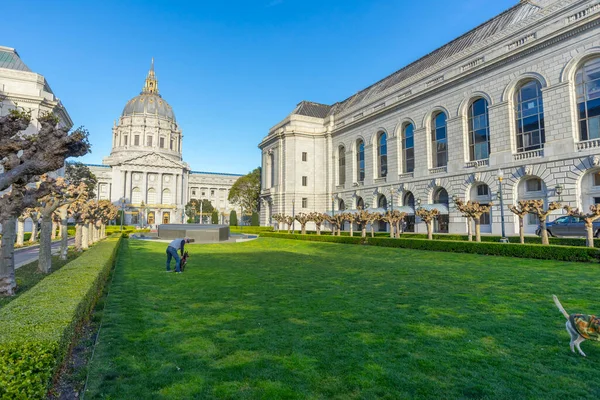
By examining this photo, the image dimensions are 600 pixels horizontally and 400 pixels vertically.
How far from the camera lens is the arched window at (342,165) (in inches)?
2149

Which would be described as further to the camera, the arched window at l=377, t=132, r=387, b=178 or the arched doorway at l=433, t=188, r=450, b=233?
the arched window at l=377, t=132, r=387, b=178

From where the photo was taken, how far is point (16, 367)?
347cm

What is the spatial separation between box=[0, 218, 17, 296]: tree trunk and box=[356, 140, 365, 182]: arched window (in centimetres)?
4347

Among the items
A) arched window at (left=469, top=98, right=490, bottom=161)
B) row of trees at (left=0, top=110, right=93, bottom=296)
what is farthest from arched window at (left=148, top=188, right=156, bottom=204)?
row of trees at (left=0, top=110, right=93, bottom=296)

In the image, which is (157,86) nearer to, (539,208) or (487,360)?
(539,208)

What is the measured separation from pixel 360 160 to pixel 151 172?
72259 millimetres

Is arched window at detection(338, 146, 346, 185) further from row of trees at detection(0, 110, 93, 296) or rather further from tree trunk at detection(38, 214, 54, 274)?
row of trees at detection(0, 110, 93, 296)

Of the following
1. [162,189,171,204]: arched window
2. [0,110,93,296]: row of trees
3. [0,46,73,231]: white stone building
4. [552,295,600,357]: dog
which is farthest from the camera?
[162,189,171,204]: arched window

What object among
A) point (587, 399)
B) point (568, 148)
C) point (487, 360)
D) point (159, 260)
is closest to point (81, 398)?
point (487, 360)

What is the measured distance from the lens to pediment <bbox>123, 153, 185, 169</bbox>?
98075mm

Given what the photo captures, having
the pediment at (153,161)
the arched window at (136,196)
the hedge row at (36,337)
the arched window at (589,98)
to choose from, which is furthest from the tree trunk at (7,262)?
the pediment at (153,161)

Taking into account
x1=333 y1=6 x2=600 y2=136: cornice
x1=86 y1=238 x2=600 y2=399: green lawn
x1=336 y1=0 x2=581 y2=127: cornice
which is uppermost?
x1=336 y1=0 x2=581 y2=127: cornice

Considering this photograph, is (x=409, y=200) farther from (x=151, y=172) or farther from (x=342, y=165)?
(x=151, y=172)

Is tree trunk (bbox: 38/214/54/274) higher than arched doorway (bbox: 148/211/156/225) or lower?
lower
